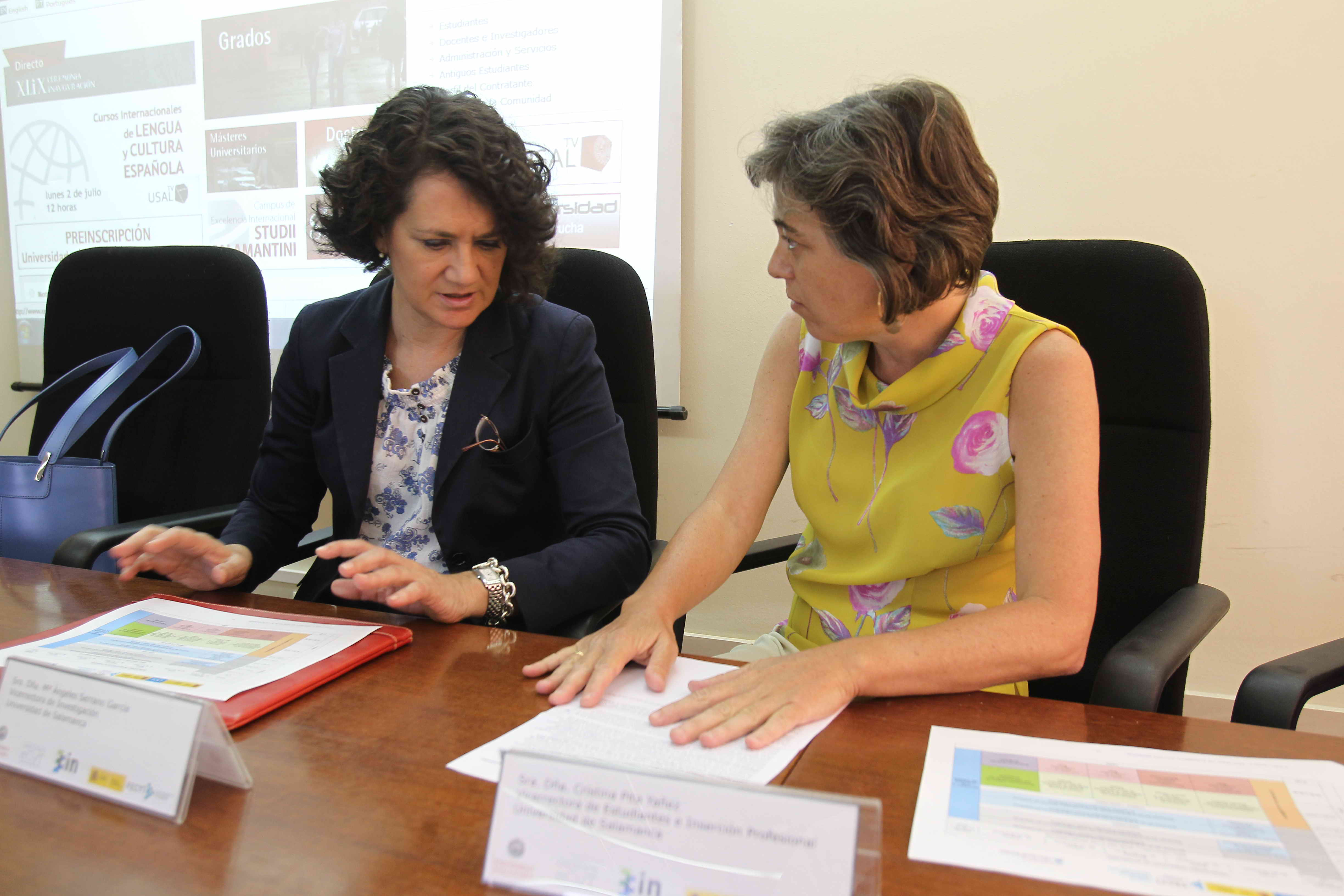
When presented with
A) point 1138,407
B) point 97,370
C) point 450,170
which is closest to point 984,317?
point 1138,407

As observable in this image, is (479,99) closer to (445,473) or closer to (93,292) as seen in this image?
(445,473)

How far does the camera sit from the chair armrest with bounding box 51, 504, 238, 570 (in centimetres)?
125

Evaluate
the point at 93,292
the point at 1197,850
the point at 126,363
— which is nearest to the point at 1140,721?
the point at 1197,850

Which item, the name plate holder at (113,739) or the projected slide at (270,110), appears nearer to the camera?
the name plate holder at (113,739)

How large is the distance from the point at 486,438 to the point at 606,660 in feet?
1.66

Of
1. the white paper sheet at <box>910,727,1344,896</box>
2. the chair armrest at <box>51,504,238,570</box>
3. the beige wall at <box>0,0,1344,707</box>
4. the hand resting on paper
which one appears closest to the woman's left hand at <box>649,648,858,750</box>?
the hand resting on paper

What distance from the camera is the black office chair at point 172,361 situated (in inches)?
67.2

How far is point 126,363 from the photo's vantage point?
1.60m

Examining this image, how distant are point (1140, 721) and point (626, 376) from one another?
925mm

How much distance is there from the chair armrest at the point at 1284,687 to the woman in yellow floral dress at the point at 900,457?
0.15m

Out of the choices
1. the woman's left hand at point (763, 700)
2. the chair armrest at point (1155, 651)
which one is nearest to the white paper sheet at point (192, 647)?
the woman's left hand at point (763, 700)

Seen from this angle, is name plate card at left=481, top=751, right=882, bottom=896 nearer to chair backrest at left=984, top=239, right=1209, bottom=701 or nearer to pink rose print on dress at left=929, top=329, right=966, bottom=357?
pink rose print on dress at left=929, top=329, right=966, bottom=357

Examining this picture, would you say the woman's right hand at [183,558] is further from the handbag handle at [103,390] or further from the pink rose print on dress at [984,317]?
the pink rose print on dress at [984,317]

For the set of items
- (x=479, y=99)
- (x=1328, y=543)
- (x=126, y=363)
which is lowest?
(x=1328, y=543)
